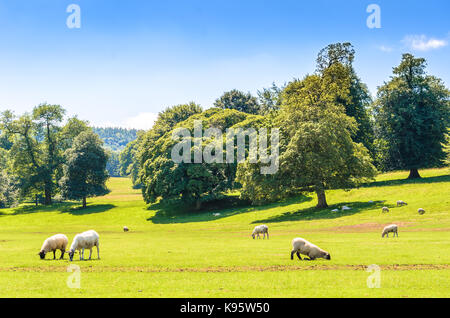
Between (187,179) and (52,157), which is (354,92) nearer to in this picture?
(187,179)

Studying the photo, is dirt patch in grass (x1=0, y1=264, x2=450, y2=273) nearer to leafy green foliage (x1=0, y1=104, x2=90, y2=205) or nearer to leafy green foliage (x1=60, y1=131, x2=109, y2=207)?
leafy green foliage (x1=60, y1=131, x2=109, y2=207)

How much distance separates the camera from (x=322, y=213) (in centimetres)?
5953

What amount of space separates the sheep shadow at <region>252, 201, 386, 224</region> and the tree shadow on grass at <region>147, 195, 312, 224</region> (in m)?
9.33

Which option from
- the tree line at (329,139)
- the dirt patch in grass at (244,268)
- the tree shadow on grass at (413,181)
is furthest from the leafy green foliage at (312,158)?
the dirt patch in grass at (244,268)

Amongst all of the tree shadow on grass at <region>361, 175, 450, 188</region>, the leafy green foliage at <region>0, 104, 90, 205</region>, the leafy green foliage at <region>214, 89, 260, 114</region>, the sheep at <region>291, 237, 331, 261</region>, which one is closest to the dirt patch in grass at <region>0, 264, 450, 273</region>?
the sheep at <region>291, 237, 331, 261</region>

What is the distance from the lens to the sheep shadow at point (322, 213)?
57031 mm

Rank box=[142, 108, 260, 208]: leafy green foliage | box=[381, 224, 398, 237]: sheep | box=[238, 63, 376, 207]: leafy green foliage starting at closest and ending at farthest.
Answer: box=[381, 224, 398, 237]: sheep
box=[238, 63, 376, 207]: leafy green foliage
box=[142, 108, 260, 208]: leafy green foliage

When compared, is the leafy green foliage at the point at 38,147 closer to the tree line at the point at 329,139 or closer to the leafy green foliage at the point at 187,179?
the tree line at the point at 329,139

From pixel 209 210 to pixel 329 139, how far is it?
32276 mm

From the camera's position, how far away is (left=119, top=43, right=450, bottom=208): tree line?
61.5 metres

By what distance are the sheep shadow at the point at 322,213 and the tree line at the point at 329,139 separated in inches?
114

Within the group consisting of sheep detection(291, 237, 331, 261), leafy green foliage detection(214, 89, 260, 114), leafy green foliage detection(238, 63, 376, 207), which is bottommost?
sheep detection(291, 237, 331, 261)
